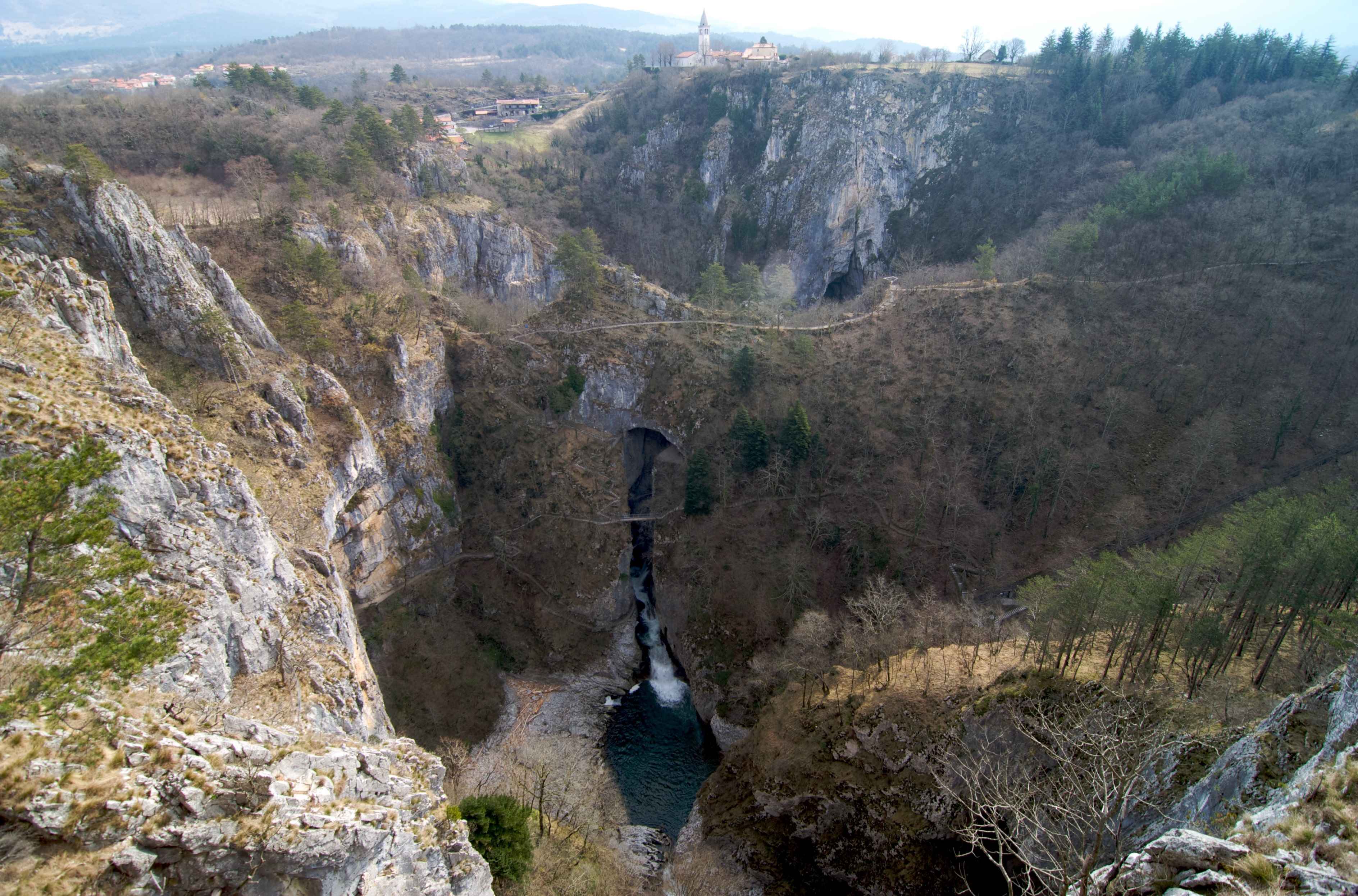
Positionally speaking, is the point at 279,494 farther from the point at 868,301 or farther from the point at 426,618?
the point at 868,301

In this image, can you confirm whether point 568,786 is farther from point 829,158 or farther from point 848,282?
point 829,158

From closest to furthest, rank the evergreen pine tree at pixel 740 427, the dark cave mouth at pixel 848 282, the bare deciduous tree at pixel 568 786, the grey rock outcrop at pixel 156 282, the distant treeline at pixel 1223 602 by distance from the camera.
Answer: the distant treeline at pixel 1223 602 → the grey rock outcrop at pixel 156 282 → the bare deciduous tree at pixel 568 786 → the evergreen pine tree at pixel 740 427 → the dark cave mouth at pixel 848 282

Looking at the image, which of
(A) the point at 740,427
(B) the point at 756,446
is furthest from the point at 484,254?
(B) the point at 756,446

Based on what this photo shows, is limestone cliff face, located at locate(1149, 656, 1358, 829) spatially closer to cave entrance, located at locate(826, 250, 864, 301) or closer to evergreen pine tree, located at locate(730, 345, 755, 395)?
evergreen pine tree, located at locate(730, 345, 755, 395)

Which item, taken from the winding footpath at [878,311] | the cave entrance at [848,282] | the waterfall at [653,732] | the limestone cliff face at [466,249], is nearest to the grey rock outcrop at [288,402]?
the limestone cliff face at [466,249]

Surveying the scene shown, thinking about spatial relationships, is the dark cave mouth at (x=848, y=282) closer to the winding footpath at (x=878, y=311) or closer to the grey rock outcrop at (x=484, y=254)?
the winding footpath at (x=878, y=311)

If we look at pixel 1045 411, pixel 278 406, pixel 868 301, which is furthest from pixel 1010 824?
pixel 868 301
